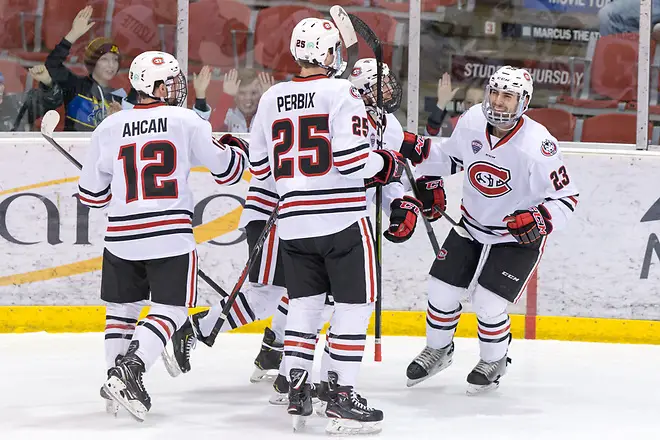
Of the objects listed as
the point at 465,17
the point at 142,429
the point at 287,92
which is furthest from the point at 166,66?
the point at 465,17

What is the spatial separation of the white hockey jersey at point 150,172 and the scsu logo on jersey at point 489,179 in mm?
1074

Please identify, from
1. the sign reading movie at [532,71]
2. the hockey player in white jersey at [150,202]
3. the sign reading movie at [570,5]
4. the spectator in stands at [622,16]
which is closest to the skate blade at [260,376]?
the hockey player in white jersey at [150,202]

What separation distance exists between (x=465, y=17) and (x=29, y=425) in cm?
311

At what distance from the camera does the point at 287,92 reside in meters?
3.58

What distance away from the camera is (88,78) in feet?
18.6

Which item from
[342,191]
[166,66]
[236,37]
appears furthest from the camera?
[236,37]

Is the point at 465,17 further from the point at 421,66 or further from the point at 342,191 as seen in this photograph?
the point at 342,191

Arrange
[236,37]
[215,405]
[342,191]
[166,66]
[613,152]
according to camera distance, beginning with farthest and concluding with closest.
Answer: [236,37]
[613,152]
[215,405]
[166,66]
[342,191]

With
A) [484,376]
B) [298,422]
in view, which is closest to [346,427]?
[298,422]

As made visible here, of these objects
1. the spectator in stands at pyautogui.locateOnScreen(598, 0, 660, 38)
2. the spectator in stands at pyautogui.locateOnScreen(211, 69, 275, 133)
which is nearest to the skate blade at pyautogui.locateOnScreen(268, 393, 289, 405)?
the spectator in stands at pyautogui.locateOnScreen(211, 69, 275, 133)

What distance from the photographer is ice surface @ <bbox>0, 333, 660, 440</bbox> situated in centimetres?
371

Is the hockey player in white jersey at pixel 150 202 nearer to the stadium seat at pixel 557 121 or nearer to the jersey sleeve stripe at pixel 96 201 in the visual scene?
the jersey sleeve stripe at pixel 96 201

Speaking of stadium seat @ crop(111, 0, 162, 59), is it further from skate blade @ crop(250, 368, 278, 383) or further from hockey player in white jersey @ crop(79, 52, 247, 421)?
skate blade @ crop(250, 368, 278, 383)

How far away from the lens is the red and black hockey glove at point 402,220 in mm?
3941
